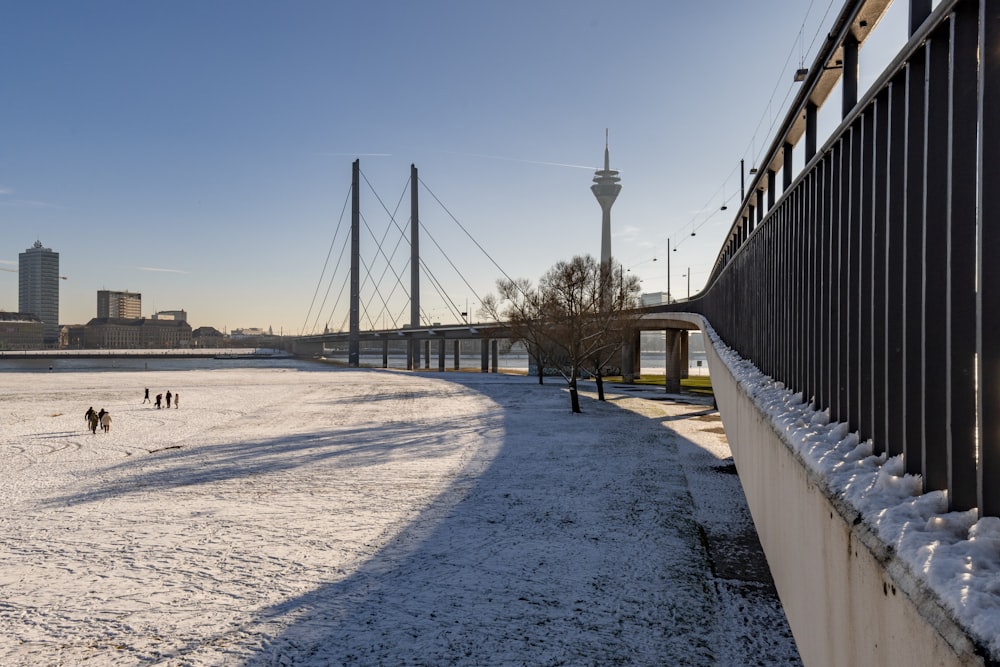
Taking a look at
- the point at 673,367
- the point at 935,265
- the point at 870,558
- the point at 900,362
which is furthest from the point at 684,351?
the point at 870,558

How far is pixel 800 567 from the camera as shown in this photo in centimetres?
357

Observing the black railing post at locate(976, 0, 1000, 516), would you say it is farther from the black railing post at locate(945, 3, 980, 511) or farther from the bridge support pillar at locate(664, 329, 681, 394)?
the bridge support pillar at locate(664, 329, 681, 394)

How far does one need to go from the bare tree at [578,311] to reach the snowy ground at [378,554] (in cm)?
1213

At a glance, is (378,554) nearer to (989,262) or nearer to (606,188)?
(989,262)

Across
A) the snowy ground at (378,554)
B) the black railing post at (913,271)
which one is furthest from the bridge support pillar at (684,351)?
the black railing post at (913,271)

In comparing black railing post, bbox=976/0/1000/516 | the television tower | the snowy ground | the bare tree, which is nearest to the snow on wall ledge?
black railing post, bbox=976/0/1000/516

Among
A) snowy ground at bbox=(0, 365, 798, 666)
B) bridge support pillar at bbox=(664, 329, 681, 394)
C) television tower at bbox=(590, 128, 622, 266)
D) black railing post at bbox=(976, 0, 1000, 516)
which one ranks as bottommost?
snowy ground at bbox=(0, 365, 798, 666)

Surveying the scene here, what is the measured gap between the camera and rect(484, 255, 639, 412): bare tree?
33781 millimetres

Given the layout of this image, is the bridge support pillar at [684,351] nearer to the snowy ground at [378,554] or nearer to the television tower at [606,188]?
the snowy ground at [378,554]

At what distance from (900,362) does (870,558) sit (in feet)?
3.33

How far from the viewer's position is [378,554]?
Answer: 10.2 m

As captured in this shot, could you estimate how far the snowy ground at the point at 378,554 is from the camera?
738cm

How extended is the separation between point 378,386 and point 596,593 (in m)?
39.5

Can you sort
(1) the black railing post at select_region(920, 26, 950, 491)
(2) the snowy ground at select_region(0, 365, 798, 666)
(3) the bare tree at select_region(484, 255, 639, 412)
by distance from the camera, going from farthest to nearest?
(3) the bare tree at select_region(484, 255, 639, 412) → (2) the snowy ground at select_region(0, 365, 798, 666) → (1) the black railing post at select_region(920, 26, 950, 491)
